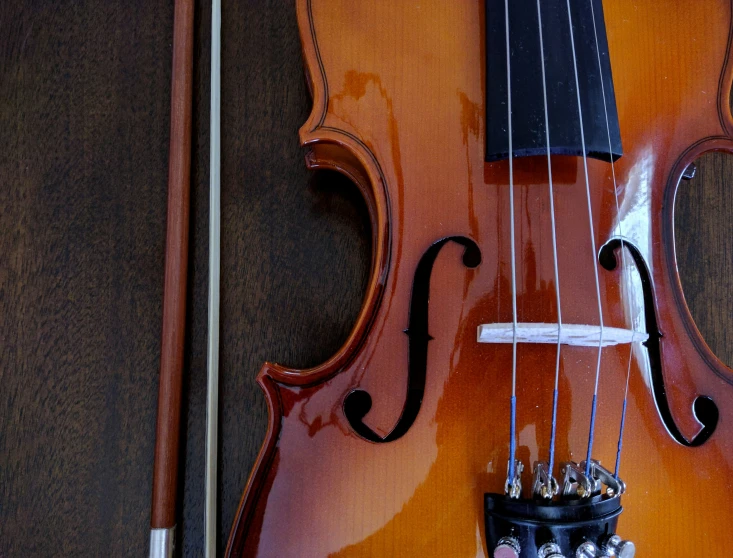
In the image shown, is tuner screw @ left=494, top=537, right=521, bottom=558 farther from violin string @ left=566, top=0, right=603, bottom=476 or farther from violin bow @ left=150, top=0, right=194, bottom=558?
violin bow @ left=150, top=0, right=194, bottom=558

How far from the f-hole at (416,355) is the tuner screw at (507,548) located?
0.46ft

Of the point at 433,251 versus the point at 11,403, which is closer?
the point at 433,251

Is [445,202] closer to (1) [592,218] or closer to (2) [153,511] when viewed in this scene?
(1) [592,218]

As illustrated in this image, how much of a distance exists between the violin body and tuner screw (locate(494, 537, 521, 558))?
1.5 inches

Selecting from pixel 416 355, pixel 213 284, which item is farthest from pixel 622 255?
pixel 213 284

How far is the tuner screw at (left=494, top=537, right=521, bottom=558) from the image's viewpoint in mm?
512

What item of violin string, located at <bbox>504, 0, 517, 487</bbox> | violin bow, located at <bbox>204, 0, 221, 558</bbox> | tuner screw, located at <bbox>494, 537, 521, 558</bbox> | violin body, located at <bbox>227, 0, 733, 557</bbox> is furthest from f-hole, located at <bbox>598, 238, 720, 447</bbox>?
violin bow, located at <bbox>204, 0, 221, 558</bbox>

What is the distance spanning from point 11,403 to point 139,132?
0.46 m

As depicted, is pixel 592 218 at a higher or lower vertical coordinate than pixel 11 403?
higher

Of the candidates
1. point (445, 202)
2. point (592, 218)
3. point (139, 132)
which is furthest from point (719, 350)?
point (139, 132)

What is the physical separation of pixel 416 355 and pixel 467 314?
0.08m

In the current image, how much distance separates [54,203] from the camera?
2.82ft

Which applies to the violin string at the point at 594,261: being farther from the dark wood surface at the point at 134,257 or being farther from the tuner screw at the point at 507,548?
the dark wood surface at the point at 134,257

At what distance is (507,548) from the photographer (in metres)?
0.51
